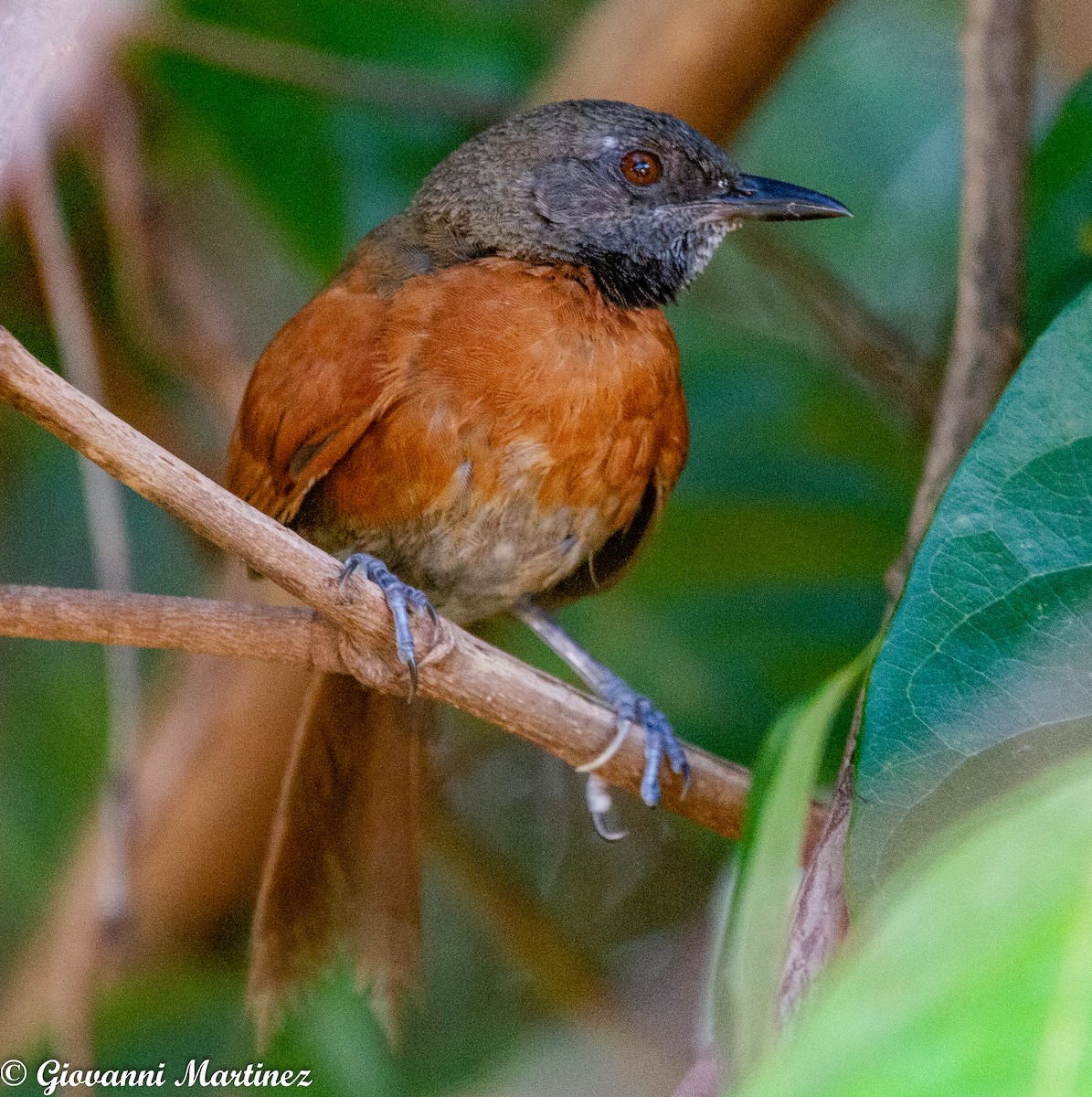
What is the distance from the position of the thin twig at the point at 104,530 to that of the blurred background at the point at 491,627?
3cm

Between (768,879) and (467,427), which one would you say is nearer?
(768,879)

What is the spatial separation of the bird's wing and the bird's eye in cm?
52

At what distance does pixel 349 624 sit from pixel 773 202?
1111 millimetres

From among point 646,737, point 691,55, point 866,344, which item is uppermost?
point 691,55

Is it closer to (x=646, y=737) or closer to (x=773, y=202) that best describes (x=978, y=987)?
(x=646, y=737)

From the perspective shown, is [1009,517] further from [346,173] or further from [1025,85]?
[346,173]

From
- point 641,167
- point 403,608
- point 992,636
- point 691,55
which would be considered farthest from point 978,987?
point 691,55

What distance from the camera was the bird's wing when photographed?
1820 millimetres

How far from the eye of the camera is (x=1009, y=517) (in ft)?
3.91

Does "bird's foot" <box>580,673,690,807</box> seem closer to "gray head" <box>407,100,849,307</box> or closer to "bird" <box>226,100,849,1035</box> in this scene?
"bird" <box>226,100,849,1035</box>

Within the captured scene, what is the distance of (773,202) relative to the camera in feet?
6.96

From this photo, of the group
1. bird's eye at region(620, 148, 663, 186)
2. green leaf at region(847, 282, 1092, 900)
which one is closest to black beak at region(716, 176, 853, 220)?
bird's eye at region(620, 148, 663, 186)

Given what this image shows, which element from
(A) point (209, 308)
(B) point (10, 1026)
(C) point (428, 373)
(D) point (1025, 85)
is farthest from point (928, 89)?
(B) point (10, 1026)

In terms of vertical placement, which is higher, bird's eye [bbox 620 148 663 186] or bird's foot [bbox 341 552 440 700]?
bird's eye [bbox 620 148 663 186]
